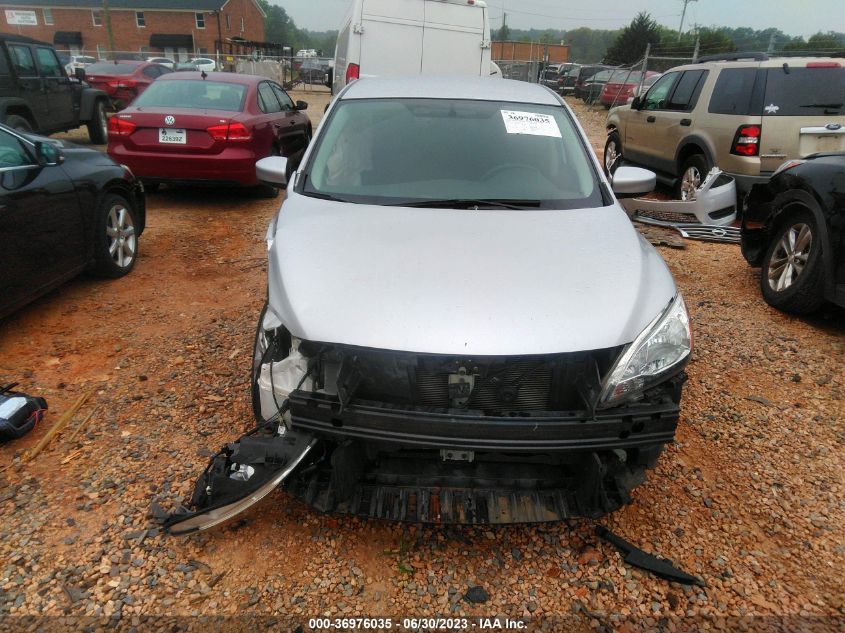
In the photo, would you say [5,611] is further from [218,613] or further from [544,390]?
[544,390]

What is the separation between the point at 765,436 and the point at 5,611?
141 inches

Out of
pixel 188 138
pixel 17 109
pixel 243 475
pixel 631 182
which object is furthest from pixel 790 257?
pixel 17 109

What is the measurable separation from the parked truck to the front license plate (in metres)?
3.68

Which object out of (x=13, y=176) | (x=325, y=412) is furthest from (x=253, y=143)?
(x=325, y=412)

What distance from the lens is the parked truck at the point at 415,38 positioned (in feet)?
31.3

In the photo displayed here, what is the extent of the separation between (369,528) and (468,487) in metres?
0.54

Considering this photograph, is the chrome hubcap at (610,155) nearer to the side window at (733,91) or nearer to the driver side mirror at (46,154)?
the side window at (733,91)

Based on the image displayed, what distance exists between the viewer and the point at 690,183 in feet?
24.7

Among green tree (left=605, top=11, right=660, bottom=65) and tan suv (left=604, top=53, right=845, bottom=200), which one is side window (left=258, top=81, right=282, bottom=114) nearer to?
tan suv (left=604, top=53, right=845, bottom=200)

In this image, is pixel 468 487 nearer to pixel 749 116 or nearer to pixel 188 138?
pixel 188 138

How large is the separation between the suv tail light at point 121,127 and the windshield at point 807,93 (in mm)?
7316

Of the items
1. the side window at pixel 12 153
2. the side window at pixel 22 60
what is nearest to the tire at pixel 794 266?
the side window at pixel 12 153

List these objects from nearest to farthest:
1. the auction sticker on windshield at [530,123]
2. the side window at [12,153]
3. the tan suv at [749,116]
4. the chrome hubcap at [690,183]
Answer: the auction sticker on windshield at [530,123], the side window at [12,153], the tan suv at [749,116], the chrome hubcap at [690,183]

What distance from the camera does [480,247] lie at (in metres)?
2.59
